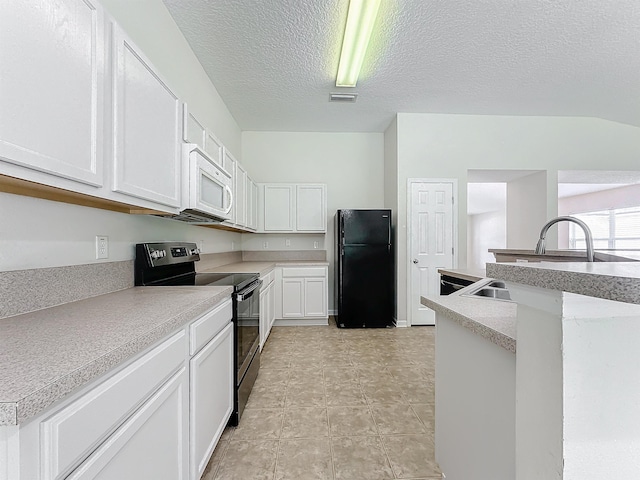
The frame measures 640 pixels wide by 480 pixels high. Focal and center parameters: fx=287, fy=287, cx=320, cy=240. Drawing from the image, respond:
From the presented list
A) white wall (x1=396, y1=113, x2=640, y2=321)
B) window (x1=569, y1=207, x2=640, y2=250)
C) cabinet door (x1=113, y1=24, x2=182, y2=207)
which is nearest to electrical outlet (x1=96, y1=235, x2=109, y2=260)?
cabinet door (x1=113, y1=24, x2=182, y2=207)

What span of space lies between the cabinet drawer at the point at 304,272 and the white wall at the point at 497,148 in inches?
43.5

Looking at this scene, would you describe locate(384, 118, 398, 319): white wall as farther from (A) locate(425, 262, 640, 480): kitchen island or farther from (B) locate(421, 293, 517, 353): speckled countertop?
(A) locate(425, 262, 640, 480): kitchen island

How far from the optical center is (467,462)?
3.59 ft

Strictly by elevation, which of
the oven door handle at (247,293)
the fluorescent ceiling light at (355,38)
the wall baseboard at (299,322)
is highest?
the fluorescent ceiling light at (355,38)

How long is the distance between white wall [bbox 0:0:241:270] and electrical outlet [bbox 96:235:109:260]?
3 cm

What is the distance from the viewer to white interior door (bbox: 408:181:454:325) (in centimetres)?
400

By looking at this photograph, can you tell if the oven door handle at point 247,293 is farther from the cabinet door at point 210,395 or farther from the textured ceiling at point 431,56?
the textured ceiling at point 431,56

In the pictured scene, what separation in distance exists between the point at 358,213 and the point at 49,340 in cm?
343

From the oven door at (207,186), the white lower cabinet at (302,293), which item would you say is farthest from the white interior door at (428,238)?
the oven door at (207,186)

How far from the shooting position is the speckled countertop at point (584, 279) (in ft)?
1.41

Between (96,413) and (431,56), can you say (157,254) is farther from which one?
(431,56)

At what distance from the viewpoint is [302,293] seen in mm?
3936

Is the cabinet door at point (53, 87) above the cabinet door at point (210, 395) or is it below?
above

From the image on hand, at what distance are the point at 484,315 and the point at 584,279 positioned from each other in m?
0.62
